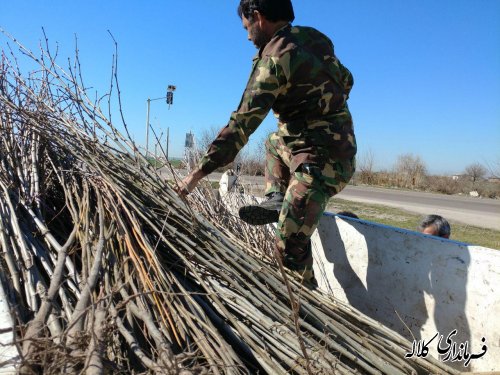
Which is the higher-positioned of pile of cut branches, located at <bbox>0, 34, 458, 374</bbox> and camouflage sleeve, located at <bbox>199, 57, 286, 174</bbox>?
camouflage sleeve, located at <bbox>199, 57, 286, 174</bbox>

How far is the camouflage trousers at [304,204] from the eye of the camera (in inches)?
82.5

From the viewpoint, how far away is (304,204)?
6.86 feet

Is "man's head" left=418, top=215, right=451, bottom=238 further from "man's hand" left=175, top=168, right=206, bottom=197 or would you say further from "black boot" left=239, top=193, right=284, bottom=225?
"man's hand" left=175, top=168, right=206, bottom=197

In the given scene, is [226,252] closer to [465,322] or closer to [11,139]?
[465,322]

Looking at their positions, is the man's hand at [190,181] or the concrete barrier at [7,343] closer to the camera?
the concrete barrier at [7,343]

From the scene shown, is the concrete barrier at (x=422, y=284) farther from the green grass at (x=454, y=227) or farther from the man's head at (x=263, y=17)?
the green grass at (x=454, y=227)

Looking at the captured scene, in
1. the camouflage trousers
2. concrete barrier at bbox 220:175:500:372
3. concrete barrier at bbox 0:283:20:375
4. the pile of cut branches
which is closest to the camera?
concrete barrier at bbox 0:283:20:375

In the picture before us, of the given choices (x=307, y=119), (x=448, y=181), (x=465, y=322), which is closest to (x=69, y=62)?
(x=307, y=119)

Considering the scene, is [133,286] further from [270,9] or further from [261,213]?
[270,9]

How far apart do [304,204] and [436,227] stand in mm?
1525

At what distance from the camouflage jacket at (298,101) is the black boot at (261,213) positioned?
25 cm

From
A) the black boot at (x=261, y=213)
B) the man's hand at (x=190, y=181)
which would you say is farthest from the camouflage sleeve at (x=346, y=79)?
the man's hand at (x=190, y=181)

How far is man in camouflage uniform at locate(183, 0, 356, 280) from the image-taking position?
6.62 ft

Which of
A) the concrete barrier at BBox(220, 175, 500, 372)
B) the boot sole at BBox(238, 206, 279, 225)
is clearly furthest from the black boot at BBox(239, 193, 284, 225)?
the concrete barrier at BBox(220, 175, 500, 372)
